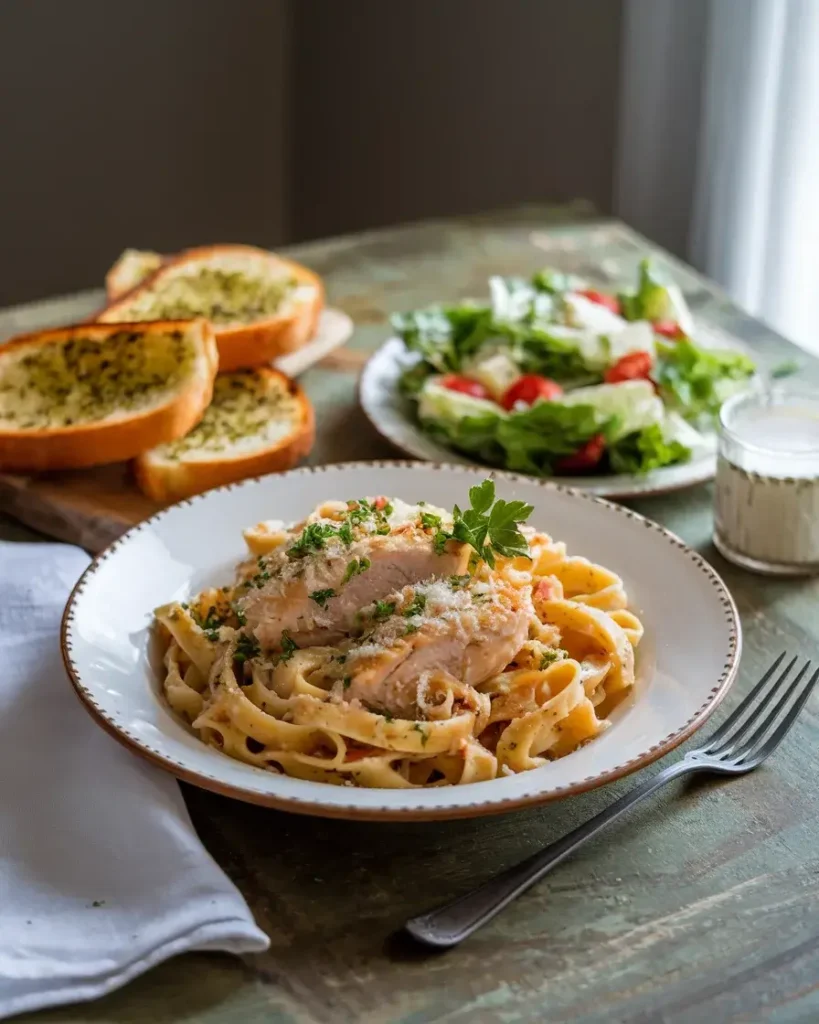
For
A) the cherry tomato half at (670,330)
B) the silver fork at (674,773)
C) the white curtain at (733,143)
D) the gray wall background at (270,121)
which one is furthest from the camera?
the gray wall background at (270,121)

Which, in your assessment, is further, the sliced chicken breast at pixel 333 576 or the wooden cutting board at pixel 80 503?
the wooden cutting board at pixel 80 503

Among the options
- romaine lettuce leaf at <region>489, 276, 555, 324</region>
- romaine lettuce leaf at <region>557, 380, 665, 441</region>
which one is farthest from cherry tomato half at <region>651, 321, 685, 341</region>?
romaine lettuce leaf at <region>557, 380, 665, 441</region>

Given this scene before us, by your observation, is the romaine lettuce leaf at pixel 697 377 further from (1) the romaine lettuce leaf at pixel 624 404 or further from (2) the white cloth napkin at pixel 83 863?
(2) the white cloth napkin at pixel 83 863

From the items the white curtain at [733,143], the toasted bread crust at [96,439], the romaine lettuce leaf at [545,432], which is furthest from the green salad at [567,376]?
the white curtain at [733,143]

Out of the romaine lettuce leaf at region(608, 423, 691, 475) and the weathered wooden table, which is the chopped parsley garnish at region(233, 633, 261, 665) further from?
the romaine lettuce leaf at region(608, 423, 691, 475)

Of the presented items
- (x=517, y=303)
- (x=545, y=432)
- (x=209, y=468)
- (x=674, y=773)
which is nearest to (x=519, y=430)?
(x=545, y=432)

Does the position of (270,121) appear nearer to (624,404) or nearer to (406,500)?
(624,404)

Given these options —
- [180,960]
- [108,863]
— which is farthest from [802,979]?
[108,863]
